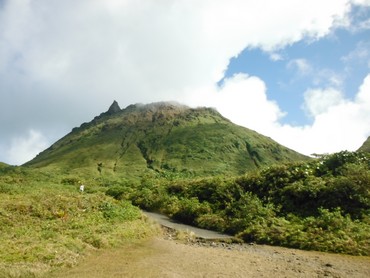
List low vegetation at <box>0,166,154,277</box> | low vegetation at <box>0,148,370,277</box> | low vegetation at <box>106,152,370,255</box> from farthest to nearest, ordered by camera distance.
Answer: low vegetation at <box>106,152,370,255</box>, low vegetation at <box>0,148,370,277</box>, low vegetation at <box>0,166,154,277</box>

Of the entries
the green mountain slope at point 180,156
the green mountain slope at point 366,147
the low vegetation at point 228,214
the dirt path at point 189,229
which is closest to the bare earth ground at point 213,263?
the low vegetation at point 228,214

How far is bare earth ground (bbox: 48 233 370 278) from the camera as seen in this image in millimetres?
16672

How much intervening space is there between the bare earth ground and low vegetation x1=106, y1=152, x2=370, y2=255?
8.14 ft

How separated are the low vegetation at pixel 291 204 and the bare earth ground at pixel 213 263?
8.14ft

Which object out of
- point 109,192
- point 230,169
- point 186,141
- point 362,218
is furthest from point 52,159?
point 362,218

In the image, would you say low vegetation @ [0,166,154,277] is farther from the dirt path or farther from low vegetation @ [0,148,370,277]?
the dirt path

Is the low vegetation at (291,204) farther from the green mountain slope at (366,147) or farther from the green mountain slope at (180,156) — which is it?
the green mountain slope at (180,156)

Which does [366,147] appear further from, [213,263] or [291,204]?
[213,263]

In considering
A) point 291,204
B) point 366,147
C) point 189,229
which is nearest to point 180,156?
point 366,147

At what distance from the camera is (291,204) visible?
101 feet

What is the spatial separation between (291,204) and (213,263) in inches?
566

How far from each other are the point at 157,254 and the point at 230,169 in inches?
5453

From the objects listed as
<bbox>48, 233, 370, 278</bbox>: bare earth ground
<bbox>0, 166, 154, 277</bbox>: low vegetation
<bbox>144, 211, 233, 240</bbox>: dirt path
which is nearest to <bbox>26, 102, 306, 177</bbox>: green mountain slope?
<bbox>144, 211, 233, 240</bbox>: dirt path

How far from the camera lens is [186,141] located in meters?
189
